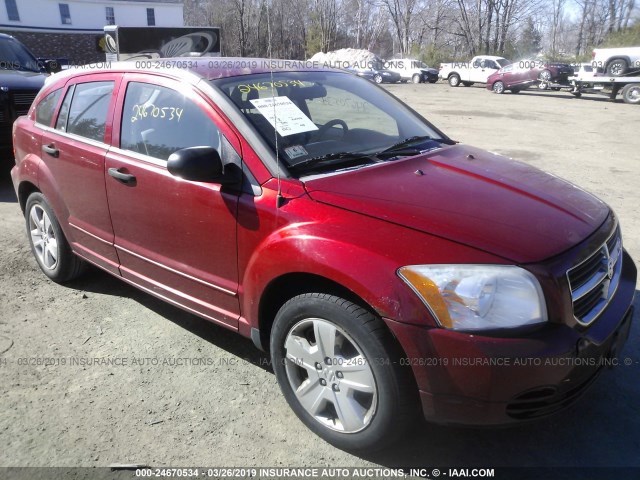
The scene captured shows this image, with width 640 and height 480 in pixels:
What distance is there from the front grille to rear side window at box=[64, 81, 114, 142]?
9.67ft

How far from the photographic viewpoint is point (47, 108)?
409cm

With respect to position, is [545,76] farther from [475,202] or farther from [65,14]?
[65,14]

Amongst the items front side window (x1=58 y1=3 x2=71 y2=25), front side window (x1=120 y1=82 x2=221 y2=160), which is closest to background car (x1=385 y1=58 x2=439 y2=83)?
front side window (x1=58 y1=3 x2=71 y2=25)

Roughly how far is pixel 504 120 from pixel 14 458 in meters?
14.9

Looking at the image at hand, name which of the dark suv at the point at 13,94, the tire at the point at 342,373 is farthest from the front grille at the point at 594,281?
the dark suv at the point at 13,94

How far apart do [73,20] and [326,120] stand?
51.4 metres

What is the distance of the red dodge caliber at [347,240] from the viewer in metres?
2.04

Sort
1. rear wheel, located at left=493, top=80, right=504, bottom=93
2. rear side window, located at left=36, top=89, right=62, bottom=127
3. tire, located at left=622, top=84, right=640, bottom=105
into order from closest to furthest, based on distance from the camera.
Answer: rear side window, located at left=36, top=89, right=62, bottom=127, tire, located at left=622, top=84, right=640, bottom=105, rear wheel, located at left=493, top=80, right=504, bottom=93

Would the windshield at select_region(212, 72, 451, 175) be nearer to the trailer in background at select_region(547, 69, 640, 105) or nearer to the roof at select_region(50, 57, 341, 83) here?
the roof at select_region(50, 57, 341, 83)

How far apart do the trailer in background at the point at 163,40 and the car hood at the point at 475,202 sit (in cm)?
1143

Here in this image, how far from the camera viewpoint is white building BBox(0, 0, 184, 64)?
43125 mm

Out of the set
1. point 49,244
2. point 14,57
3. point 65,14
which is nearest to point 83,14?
point 65,14

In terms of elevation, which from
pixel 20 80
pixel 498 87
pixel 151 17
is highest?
pixel 151 17

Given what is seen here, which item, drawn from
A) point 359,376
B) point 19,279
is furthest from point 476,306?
point 19,279
